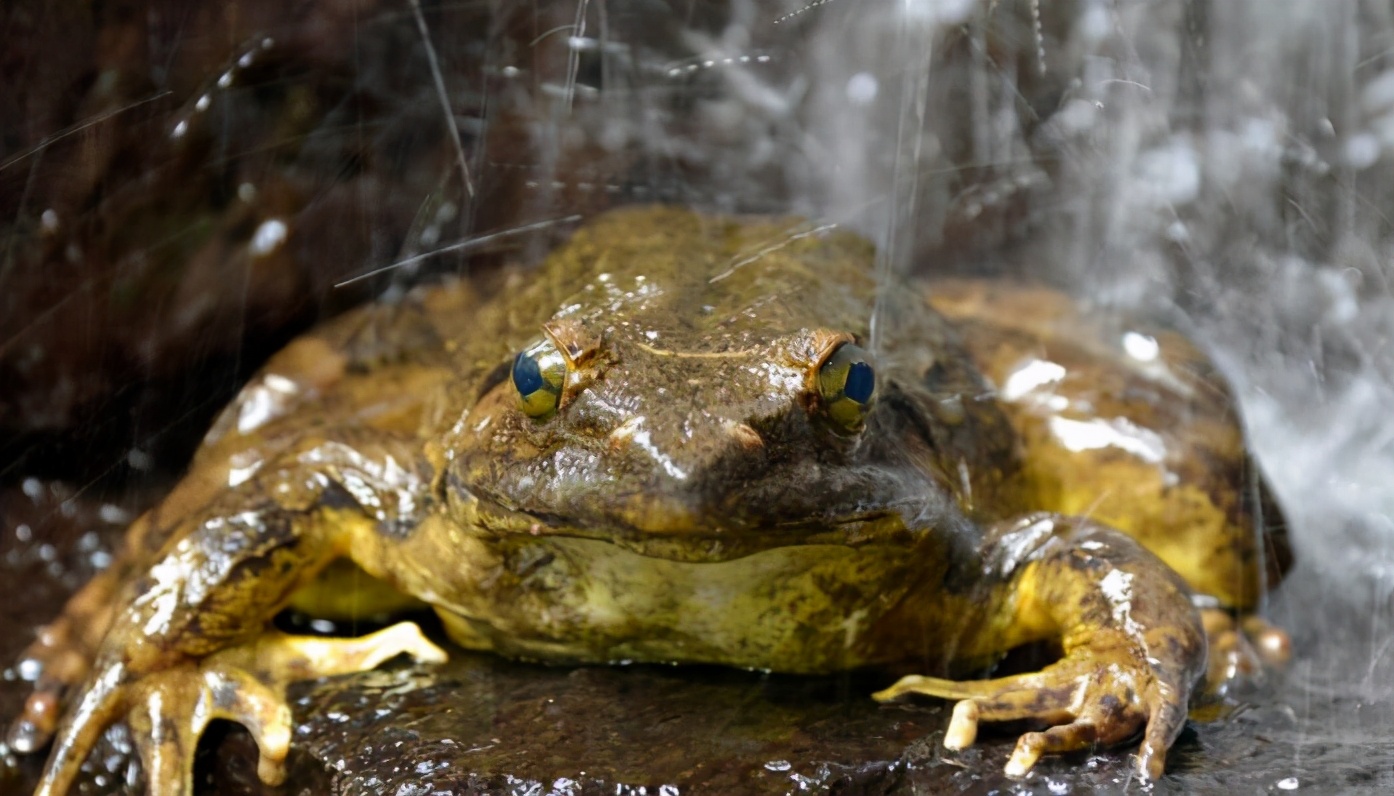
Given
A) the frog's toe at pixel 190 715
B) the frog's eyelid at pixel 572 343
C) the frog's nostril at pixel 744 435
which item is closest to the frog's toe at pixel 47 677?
the frog's toe at pixel 190 715

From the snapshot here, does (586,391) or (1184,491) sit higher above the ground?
(586,391)

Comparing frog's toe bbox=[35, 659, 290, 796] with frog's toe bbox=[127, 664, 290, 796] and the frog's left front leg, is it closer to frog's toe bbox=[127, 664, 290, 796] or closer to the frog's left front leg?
frog's toe bbox=[127, 664, 290, 796]

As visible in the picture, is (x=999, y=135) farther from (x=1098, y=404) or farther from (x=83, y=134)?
(x=83, y=134)

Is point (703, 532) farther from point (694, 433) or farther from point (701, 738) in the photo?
point (701, 738)

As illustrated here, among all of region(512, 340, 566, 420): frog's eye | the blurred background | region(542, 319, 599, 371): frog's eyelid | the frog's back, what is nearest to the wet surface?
the blurred background

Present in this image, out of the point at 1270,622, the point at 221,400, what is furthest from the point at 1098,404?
the point at 221,400

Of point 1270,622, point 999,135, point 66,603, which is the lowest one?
point 1270,622

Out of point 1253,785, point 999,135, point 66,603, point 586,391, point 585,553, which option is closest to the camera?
point 1253,785
